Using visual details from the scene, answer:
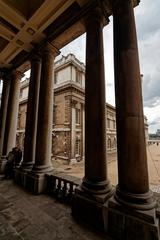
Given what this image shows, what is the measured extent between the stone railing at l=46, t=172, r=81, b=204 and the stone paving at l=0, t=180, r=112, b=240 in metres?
0.22

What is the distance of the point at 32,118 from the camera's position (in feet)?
19.6

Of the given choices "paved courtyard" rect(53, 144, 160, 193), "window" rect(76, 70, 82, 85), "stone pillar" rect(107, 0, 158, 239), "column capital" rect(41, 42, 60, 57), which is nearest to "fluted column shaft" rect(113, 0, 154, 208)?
"stone pillar" rect(107, 0, 158, 239)

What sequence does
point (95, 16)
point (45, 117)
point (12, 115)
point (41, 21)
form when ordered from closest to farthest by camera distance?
point (95, 16)
point (41, 21)
point (45, 117)
point (12, 115)

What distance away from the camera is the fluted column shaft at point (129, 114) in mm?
2553

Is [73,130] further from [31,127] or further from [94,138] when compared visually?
[94,138]

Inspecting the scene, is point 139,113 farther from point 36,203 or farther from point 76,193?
point 36,203

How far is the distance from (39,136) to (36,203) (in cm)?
217

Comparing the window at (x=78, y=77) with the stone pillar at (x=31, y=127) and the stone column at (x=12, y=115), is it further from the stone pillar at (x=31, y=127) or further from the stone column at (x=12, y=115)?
the stone pillar at (x=31, y=127)

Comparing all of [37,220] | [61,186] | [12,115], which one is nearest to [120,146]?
[37,220]

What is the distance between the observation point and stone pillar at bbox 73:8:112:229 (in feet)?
9.61

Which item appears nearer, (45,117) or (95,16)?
(95,16)

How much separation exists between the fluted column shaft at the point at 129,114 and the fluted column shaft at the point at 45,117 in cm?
305

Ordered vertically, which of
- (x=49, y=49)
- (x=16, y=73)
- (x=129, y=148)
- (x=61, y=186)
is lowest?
(x=61, y=186)

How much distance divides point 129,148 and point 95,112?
120 centimetres
